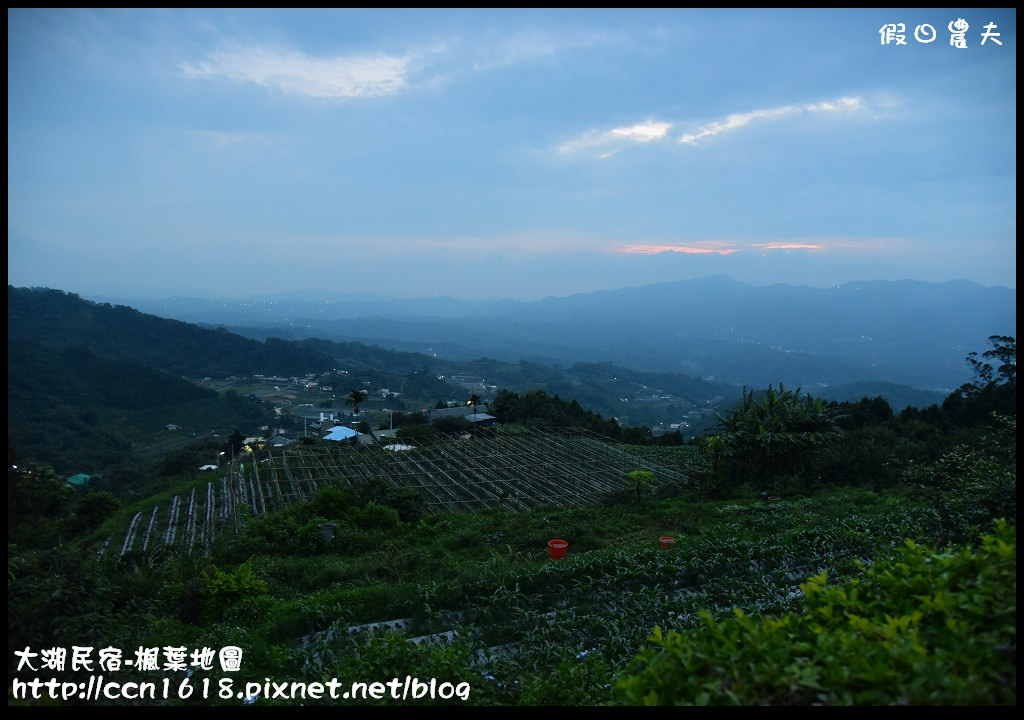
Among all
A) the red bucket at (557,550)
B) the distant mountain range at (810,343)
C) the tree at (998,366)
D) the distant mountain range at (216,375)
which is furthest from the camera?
the distant mountain range at (810,343)

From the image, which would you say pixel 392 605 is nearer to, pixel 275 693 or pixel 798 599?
pixel 275 693

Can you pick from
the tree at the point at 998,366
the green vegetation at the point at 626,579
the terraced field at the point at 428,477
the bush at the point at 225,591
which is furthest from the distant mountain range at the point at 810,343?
the bush at the point at 225,591

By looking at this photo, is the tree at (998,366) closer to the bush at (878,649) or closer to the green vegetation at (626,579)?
the green vegetation at (626,579)

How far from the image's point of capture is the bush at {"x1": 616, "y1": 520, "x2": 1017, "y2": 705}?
1668 millimetres

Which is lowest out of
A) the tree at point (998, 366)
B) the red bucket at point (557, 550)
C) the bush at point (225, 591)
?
the red bucket at point (557, 550)

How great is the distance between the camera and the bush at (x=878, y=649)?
167 cm

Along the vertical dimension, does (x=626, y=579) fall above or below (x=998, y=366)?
below

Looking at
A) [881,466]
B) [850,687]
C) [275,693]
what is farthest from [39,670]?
[881,466]

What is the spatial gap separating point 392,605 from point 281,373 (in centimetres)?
7504

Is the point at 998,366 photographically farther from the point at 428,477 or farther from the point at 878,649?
the point at 878,649

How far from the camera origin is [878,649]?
180 centimetres

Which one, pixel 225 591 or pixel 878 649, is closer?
pixel 878 649

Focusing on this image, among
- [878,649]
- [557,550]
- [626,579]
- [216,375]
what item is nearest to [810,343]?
[216,375]

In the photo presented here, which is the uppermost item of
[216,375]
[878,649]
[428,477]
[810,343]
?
[878,649]
